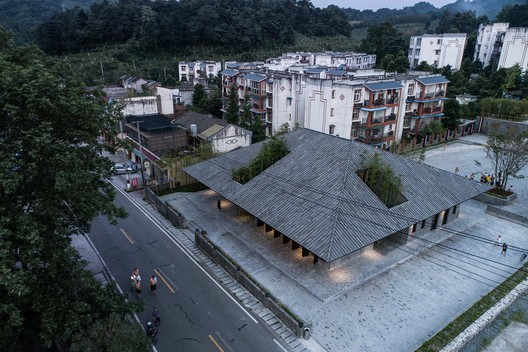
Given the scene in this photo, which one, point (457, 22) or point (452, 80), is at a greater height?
point (457, 22)

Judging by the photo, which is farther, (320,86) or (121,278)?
(320,86)

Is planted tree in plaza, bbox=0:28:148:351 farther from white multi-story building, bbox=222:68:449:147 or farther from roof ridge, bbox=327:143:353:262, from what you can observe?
white multi-story building, bbox=222:68:449:147

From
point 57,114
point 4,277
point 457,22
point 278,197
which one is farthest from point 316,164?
point 457,22

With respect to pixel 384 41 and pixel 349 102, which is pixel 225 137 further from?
pixel 384 41

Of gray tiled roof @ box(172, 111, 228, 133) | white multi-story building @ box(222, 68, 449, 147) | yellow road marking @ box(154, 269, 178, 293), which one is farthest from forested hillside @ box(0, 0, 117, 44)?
yellow road marking @ box(154, 269, 178, 293)

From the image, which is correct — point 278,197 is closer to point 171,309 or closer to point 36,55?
point 171,309

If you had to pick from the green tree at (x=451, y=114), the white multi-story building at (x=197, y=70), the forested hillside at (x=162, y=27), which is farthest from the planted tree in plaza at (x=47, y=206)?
the forested hillside at (x=162, y=27)

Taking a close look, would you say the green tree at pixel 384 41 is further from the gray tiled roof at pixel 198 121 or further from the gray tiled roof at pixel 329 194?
the gray tiled roof at pixel 329 194
